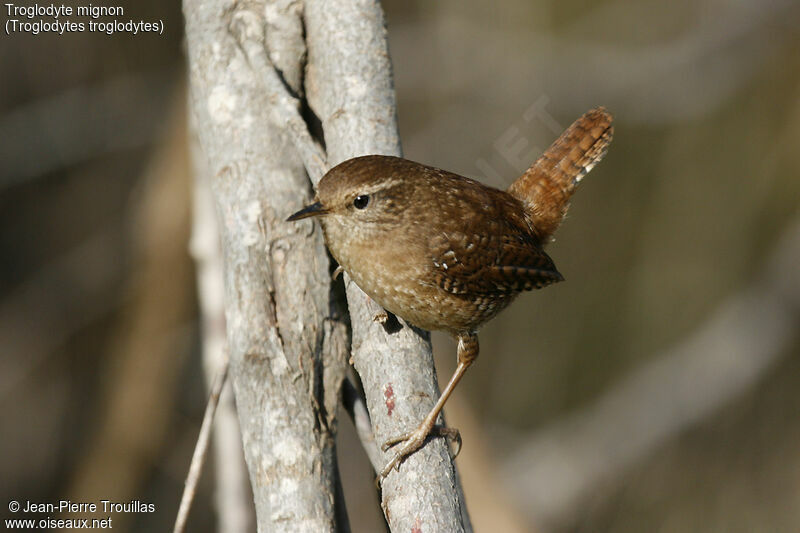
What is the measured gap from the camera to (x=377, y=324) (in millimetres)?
2338

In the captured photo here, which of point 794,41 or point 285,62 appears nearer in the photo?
point 285,62

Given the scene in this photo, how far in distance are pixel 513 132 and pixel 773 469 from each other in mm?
2894

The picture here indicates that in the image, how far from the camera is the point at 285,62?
9.05 feet

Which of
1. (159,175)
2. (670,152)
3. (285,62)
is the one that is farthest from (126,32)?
(670,152)

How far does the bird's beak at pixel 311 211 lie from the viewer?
7.22ft

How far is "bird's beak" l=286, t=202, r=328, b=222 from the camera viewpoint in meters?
2.20

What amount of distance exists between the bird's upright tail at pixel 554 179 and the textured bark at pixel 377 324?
0.68 meters

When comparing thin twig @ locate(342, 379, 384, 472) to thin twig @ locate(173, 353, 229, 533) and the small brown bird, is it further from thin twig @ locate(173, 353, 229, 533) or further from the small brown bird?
thin twig @ locate(173, 353, 229, 533)

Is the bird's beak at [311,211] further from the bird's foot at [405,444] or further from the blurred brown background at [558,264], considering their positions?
the blurred brown background at [558,264]

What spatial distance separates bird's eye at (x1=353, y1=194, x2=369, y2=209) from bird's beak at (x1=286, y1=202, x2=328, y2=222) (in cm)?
11

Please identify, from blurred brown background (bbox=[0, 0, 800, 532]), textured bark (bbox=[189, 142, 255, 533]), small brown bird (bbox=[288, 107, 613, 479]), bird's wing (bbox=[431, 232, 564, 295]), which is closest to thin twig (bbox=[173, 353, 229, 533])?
textured bark (bbox=[189, 142, 255, 533])

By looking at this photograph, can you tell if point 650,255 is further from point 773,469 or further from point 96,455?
point 96,455

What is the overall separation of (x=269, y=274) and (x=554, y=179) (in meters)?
1.25

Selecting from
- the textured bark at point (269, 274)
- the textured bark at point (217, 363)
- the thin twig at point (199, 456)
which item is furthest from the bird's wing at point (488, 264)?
the textured bark at point (217, 363)
